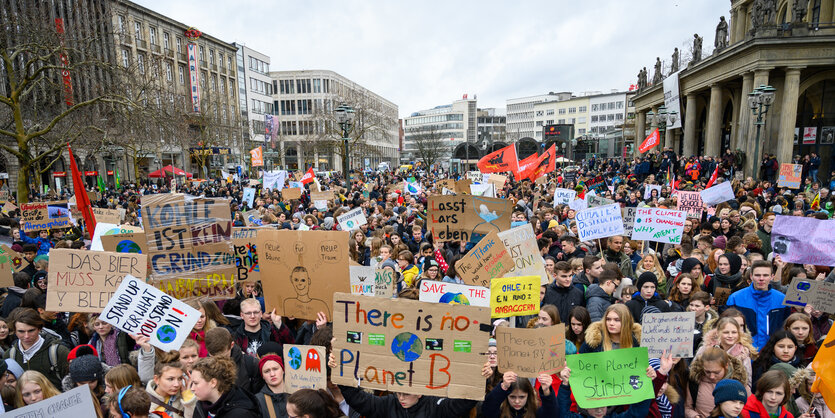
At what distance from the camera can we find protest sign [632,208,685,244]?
25.3 feet

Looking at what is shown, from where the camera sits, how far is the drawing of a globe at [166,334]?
4.20m

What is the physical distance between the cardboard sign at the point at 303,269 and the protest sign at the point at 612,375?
2.44 metres

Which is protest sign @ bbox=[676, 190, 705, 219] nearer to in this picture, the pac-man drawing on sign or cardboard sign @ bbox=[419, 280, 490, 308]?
cardboard sign @ bbox=[419, 280, 490, 308]

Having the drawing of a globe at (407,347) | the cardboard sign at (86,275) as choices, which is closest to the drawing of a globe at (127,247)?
the cardboard sign at (86,275)

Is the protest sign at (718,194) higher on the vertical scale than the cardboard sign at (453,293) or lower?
higher

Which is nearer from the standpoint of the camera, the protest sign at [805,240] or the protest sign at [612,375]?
the protest sign at [612,375]

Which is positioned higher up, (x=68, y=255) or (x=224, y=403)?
(x=68, y=255)

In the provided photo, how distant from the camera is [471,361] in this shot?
3389 millimetres

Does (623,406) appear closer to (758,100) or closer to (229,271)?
(229,271)

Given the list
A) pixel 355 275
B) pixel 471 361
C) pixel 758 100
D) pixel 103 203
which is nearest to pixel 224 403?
pixel 471 361

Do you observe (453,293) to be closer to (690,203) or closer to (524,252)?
A: (524,252)

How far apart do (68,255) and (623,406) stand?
5731 millimetres

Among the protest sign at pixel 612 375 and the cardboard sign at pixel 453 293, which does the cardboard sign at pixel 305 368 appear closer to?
the cardboard sign at pixel 453 293

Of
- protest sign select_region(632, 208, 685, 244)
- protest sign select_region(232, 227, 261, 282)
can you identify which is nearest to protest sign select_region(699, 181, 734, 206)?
protest sign select_region(632, 208, 685, 244)
